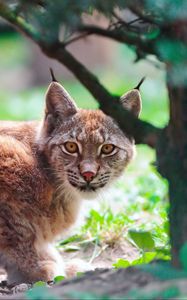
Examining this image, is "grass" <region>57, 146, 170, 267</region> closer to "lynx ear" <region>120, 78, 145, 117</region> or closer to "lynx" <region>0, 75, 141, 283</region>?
"lynx" <region>0, 75, 141, 283</region>

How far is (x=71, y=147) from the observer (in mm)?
5891

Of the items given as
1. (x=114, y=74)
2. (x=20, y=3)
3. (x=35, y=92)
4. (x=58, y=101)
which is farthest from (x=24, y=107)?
(x=20, y=3)

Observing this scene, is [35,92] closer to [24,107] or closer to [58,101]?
[24,107]

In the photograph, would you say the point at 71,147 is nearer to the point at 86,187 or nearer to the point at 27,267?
the point at 86,187

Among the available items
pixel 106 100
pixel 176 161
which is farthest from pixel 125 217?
pixel 176 161

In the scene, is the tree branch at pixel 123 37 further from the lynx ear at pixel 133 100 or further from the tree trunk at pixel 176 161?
the lynx ear at pixel 133 100

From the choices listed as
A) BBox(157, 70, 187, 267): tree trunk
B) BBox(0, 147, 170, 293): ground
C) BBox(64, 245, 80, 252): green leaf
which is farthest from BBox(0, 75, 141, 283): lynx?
BBox(157, 70, 187, 267): tree trunk

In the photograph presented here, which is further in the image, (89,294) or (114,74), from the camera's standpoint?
(114,74)

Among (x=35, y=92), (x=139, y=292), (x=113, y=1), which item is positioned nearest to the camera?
(x=139, y=292)

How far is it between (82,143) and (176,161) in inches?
85.0

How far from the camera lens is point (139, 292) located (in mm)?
3289

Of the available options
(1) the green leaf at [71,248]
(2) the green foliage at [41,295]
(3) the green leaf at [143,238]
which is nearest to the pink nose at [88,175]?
(3) the green leaf at [143,238]

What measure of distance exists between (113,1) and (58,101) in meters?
2.45

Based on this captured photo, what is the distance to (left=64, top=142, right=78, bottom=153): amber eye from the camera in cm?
587
